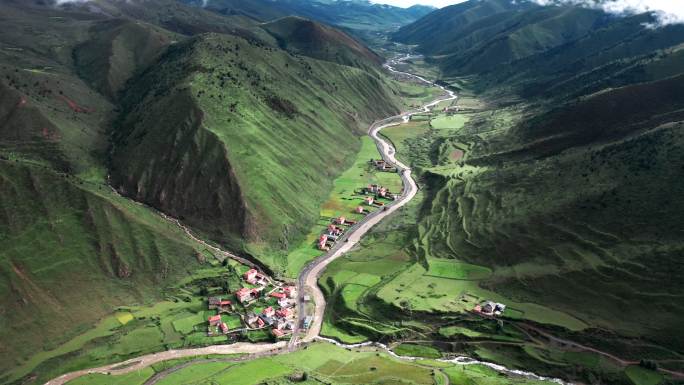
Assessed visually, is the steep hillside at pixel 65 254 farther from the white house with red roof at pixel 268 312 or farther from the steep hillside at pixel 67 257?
the white house with red roof at pixel 268 312

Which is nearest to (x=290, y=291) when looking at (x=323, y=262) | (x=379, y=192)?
(x=323, y=262)

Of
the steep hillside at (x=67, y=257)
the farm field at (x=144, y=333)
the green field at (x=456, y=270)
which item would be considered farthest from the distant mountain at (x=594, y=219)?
the steep hillside at (x=67, y=257)

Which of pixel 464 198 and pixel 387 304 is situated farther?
pixel 464 198

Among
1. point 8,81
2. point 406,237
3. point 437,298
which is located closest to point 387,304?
point 437,298

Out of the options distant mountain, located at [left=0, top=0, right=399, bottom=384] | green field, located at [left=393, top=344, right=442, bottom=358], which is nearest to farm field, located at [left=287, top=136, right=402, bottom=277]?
distant mountain, located at [left=0, top=0, right=399, bottom=384]

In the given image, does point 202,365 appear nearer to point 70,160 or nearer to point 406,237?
point 406,237

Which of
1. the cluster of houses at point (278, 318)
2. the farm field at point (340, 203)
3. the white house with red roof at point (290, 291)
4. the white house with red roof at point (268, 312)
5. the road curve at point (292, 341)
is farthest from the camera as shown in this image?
the farm field at point (340, 203)

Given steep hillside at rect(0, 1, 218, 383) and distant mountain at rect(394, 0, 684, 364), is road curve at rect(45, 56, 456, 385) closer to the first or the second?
steep hillside at rect(0, 1, 218, 383)
